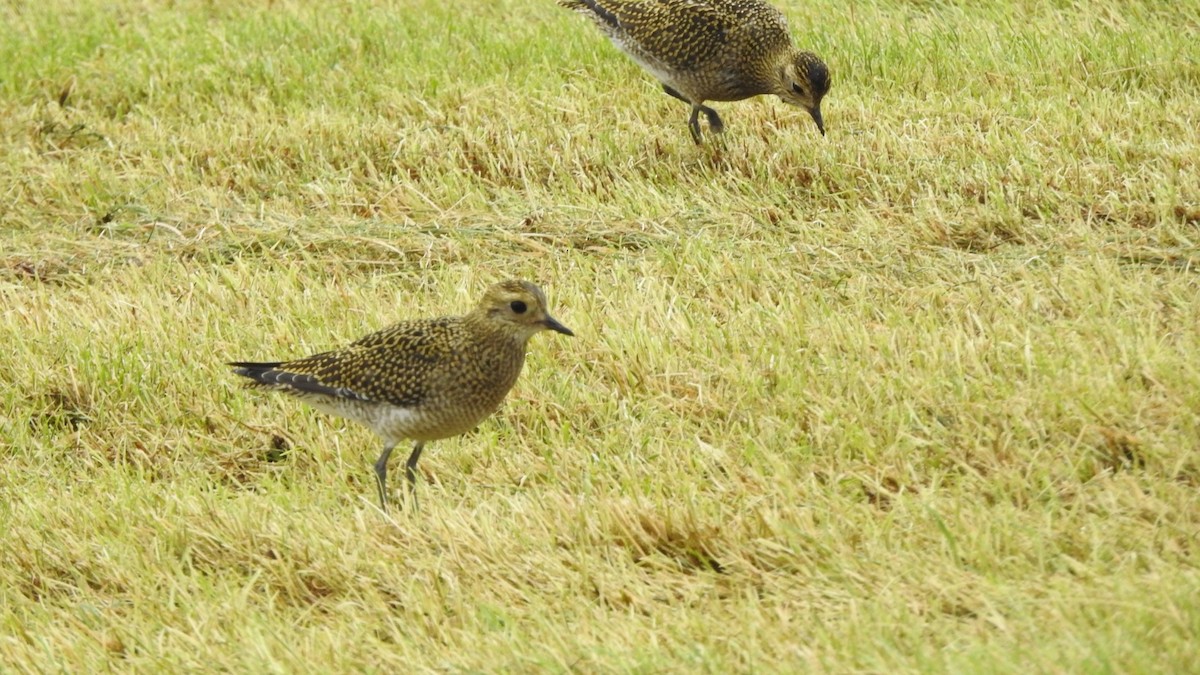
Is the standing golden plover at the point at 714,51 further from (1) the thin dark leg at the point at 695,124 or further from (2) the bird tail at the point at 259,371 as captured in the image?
(2) the bird tail at the point at 259,371

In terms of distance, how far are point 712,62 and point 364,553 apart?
464 centimetres

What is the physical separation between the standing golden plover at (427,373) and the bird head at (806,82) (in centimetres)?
327

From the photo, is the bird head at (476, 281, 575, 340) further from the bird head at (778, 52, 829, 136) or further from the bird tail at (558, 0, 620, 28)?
the bird tail at (558, 0, 620, 28)

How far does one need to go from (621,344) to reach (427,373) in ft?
3.71

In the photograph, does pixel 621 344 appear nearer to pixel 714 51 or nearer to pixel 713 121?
pixel 713 121

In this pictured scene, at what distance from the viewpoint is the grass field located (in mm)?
5164

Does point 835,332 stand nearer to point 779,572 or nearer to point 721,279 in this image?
point 721,279

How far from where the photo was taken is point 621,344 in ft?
23.3

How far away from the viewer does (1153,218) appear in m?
7.71

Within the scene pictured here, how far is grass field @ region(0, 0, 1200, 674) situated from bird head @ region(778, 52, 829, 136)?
0.21 metres

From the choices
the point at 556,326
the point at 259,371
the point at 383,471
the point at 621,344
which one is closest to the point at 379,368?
the point at 383,471

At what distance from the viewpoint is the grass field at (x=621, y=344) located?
5.16 metres

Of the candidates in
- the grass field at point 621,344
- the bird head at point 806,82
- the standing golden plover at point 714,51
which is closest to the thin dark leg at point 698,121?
the standing golden plover at point 714,51

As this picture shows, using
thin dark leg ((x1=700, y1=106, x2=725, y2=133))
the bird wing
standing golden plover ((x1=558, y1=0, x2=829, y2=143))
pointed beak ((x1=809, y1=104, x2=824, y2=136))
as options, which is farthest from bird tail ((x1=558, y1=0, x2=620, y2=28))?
the bird wing
